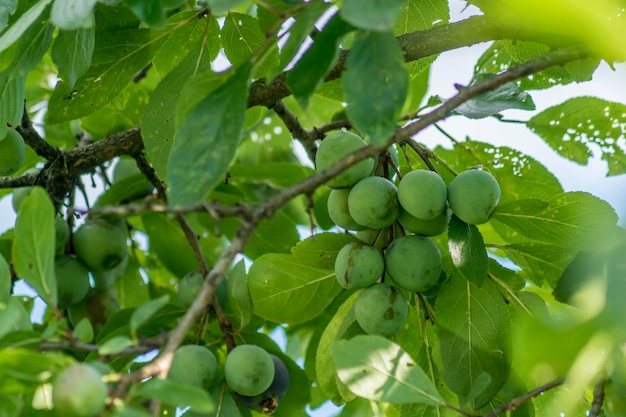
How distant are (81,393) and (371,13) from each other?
1.66ft

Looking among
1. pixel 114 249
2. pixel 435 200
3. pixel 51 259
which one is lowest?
pixel 114 249

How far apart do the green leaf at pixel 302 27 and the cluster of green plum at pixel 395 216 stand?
1.08 feet

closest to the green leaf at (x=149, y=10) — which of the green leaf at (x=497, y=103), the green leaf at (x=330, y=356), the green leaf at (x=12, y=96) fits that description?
the green leaf at (x=12, y=96)

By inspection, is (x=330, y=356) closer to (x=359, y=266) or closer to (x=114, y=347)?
(x=359, y=266)

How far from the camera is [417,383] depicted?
121cm

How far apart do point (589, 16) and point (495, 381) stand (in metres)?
0.78

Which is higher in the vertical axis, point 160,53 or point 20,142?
point 160,53

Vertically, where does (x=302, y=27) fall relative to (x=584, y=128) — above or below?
above

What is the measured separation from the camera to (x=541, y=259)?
165 cm

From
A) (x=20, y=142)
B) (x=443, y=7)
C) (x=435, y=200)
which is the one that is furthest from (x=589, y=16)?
(x=20, y=142)

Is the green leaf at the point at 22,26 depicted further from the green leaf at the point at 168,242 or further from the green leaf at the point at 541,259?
the green leaf at the point at 168,242

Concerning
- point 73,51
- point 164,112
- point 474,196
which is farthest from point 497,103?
point 73,51

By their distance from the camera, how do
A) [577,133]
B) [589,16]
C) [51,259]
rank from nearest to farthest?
[589,16] → [51,259] → [577,133]

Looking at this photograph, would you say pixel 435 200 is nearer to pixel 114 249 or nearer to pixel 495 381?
pixel 495 381
